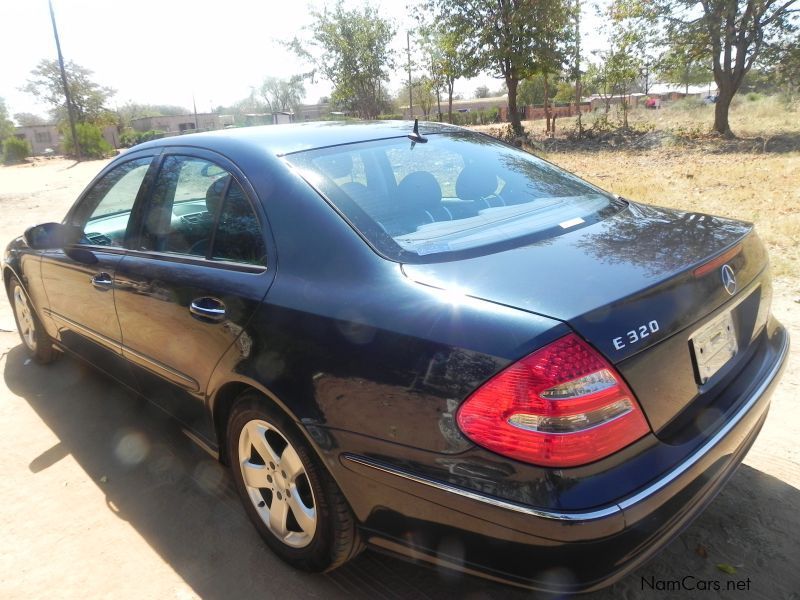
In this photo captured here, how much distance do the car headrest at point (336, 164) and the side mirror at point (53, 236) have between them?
185 centimetres

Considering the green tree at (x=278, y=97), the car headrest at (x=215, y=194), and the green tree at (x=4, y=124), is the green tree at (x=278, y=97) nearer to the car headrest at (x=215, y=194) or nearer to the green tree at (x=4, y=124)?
the green tree at (x=4, y=124)

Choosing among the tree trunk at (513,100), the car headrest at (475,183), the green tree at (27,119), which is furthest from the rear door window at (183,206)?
the green tree at (27,119)

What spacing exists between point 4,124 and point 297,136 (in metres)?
74.2

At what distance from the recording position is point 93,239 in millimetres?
3400

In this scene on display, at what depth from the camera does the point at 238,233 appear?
239 cm

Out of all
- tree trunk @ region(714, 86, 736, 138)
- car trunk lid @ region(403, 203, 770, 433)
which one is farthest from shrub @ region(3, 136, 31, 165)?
car trunk lid @ region(403, 203, 770, 433)

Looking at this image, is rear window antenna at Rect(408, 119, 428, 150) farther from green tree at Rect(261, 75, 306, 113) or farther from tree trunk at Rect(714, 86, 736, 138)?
green tree at Rect(261, 75, 306, 113)

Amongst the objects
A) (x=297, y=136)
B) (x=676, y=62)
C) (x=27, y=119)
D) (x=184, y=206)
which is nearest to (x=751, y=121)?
(x=676, y=62)

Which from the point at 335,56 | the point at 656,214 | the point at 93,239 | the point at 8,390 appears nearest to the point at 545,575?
the point at 656,214

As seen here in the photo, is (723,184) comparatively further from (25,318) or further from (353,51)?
(353,51)

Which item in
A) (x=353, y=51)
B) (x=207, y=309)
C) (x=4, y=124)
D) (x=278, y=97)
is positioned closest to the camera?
(x=207, y=309)

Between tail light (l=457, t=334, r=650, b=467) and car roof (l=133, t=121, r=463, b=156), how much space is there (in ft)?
4.56

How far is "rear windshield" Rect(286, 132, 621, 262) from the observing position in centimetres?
211

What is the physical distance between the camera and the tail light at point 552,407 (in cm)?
152
